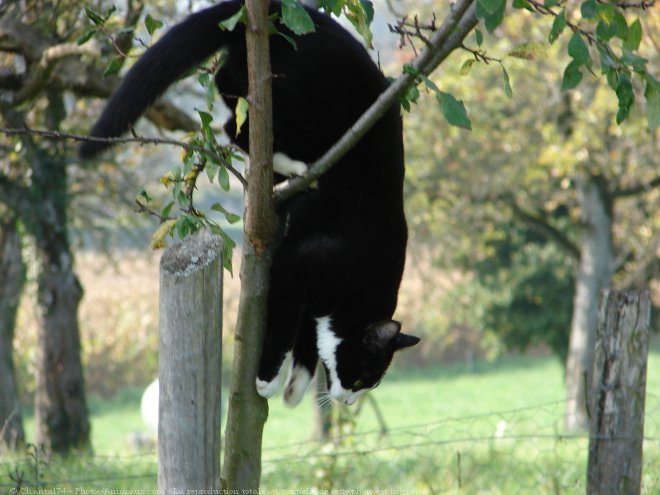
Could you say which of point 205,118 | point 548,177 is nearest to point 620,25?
point 205,118

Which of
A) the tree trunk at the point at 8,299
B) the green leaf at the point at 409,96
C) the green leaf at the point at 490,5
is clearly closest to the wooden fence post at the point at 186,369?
the green leaf at the point at 409,96

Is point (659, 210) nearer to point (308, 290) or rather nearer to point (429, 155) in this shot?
point (429, 155)

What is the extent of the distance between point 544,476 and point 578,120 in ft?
17.0

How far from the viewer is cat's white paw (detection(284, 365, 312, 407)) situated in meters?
2.97

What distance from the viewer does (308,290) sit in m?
2.64

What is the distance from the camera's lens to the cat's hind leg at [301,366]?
297 centimetres

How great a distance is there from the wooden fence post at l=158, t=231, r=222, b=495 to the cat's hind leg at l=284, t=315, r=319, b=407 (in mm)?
1033

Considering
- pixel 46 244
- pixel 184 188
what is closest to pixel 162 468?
pixel 184 188

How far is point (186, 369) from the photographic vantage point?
1.91 metres

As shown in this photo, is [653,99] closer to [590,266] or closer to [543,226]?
[590,266]

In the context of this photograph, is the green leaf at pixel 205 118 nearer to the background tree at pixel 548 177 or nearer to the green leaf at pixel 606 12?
the green leaf at pixel 606 12

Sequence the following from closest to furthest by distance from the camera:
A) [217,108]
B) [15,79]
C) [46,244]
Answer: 1. [217,108]
2. [15,79]
3. [46,244]

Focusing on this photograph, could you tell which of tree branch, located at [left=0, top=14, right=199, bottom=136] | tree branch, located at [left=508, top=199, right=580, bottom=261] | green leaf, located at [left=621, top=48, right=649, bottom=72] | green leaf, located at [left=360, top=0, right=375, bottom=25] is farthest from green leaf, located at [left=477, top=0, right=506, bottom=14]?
tree branch, located at [left=508, top=199, right=580, bottom=261]

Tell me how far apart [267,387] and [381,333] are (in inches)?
25.2
